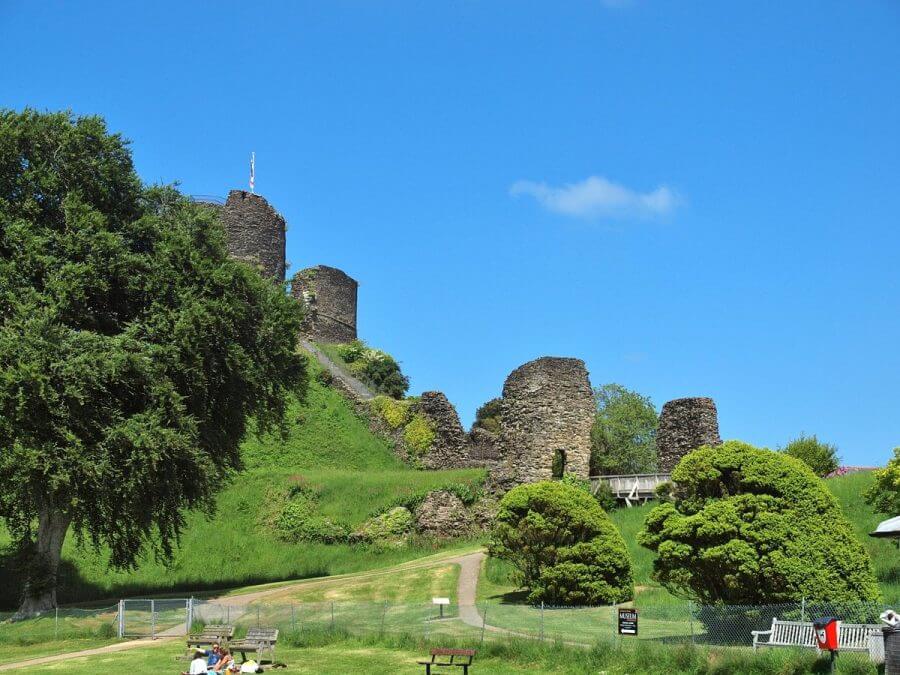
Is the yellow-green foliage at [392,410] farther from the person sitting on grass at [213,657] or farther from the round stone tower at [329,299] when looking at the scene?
the person sitting on grass at [213,657]

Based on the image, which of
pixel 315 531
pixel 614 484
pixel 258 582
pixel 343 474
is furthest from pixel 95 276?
pixel 614 484

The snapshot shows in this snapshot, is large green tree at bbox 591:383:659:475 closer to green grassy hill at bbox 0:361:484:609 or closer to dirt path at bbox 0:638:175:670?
green grassy hill at bbox 0:361:484:609

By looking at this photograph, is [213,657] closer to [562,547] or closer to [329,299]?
[562,547]

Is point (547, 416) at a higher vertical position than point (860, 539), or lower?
higher

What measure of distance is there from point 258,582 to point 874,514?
19.0 m

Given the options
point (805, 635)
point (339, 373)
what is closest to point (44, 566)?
point (805, 635)

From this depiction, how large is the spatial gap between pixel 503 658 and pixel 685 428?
67.7ft

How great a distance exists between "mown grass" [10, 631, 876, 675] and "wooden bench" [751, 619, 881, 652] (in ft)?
2.60

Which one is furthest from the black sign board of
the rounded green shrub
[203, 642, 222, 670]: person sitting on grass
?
the rounded green shrub

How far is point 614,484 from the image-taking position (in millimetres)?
38250

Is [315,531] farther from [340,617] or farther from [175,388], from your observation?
[340,617]

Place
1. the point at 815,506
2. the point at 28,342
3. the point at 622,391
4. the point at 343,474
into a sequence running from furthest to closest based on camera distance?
the point at 622,391, the point at 343,474, the point at 28,342, the point at 815,506

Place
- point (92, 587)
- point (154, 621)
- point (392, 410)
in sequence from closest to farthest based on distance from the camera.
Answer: point (154, 621)
point (92, 587)
point (392, 410)

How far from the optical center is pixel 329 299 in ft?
230
